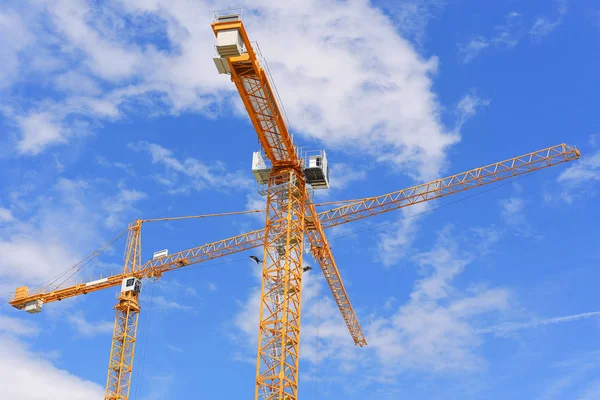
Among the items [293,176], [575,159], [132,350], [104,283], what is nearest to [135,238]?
[104,283]

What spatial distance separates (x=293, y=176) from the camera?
61469 mm

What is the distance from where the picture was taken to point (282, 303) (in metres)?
57.7

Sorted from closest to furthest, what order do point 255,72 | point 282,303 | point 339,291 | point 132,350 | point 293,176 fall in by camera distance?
point 255,72
point 282,303
point 293,176
point 132,350
point 339,291

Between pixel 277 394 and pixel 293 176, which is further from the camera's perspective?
pixel 293 176

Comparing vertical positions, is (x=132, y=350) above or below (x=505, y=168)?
Answer: below

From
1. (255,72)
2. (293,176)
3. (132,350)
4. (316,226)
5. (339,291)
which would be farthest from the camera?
(339,291)

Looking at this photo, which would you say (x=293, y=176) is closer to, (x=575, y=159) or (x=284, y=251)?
(x=284, y=251)

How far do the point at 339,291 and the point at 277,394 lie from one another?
25862 millimetres

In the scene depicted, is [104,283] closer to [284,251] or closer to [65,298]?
[65,298]

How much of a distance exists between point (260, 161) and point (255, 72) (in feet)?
34.4

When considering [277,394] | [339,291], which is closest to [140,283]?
[339,291]

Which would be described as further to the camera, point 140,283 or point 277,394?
point 140,283

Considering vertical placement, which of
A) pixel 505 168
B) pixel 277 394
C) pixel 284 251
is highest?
pixel 505 168

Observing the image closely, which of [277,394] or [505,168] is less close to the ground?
[505,168]
